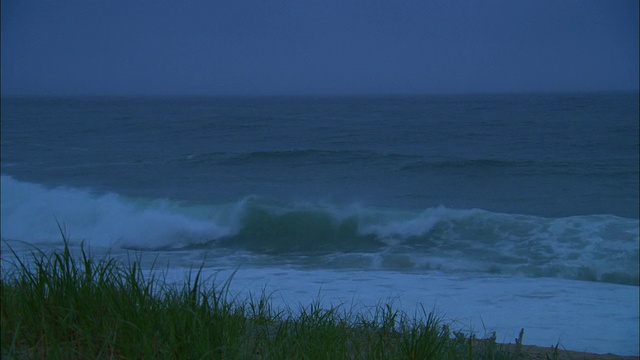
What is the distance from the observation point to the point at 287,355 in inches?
97.6

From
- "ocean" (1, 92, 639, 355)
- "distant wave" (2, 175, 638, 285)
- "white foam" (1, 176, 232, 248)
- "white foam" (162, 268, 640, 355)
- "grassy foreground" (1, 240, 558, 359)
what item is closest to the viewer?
"grassy foreground" (1, 240, 558, 359)

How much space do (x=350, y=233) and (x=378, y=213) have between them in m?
1.55

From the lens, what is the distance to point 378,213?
43.0 feet

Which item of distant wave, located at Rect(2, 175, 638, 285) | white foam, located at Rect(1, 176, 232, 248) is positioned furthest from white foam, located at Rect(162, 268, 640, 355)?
white foam, located at Rect(1, 176, 232, 248)

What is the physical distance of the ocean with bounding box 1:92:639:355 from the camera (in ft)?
22.5

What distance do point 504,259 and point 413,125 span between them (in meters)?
22.2

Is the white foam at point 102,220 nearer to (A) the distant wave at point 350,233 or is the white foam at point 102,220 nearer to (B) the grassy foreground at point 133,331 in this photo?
(A) the distant wave at point 350,233

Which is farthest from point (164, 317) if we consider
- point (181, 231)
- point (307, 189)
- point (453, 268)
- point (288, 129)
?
point (288, 129)

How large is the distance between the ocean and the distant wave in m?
0.05

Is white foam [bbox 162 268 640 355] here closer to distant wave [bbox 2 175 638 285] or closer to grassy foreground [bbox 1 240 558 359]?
distant wave [bbox 2 175 638 285]

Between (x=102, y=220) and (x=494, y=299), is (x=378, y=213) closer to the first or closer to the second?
(x=494, y=299)

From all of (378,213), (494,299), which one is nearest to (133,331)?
(494,299)

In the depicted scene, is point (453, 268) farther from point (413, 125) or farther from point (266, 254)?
point (413, 125)

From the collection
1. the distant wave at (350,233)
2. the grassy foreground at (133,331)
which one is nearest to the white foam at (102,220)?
the distant wave at (350,233)
